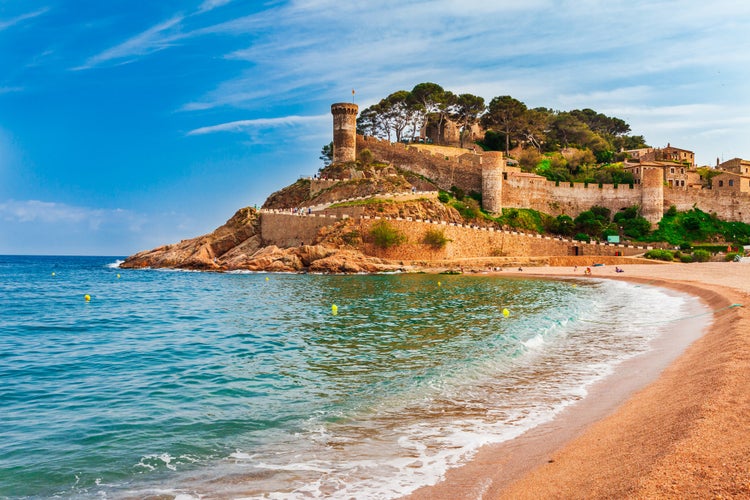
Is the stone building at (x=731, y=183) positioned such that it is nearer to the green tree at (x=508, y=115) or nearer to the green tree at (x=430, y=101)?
the green tree at (x=508, y=115)

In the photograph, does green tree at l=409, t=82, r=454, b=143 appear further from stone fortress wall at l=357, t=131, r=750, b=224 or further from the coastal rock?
the coastal rock

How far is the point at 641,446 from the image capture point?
16.1 ft

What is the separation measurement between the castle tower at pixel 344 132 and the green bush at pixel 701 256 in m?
32.1

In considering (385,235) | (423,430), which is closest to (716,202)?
(385,235)

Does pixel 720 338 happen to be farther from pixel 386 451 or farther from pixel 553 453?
pixel 386 451

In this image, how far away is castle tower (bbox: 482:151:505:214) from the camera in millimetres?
51375

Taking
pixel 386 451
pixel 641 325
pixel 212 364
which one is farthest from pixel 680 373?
pixel 212 364

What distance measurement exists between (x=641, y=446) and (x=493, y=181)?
48016 millimetres

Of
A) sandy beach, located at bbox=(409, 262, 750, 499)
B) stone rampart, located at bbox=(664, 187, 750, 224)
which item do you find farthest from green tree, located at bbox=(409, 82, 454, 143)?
sandy beach, located at bbox=(409, 262, 750, 499)

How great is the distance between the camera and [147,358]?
11461 millimetres

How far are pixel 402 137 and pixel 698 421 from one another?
68.1 meters

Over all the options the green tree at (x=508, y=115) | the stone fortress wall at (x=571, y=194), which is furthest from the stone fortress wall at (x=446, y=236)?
the green tree at (x=508, y=115)

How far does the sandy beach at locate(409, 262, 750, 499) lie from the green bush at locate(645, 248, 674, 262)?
38330 mm

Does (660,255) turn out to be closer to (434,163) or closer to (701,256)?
(701,256)
